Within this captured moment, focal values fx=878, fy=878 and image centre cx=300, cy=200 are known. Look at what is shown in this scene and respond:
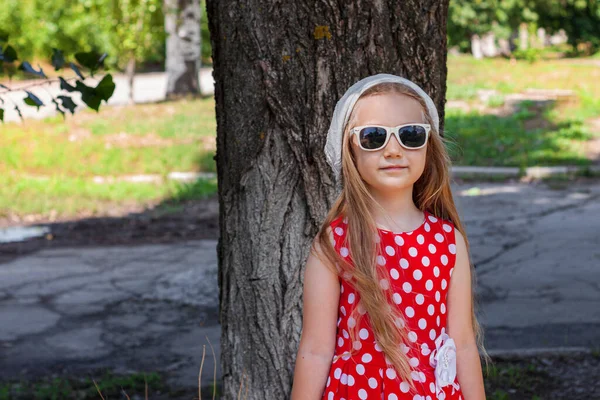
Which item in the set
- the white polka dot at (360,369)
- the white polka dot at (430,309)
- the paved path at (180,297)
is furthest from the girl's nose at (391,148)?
the paved path at (180,297)

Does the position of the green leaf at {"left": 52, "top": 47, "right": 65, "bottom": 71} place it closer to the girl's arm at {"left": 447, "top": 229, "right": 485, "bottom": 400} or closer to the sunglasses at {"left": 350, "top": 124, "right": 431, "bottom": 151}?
the sunglasses at {"left": 350, "top": 124, "right": 431, "bottom": 151}

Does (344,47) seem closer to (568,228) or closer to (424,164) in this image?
(424,164)

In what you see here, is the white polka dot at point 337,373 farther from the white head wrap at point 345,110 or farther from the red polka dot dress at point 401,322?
the white head wrap at point 345,110

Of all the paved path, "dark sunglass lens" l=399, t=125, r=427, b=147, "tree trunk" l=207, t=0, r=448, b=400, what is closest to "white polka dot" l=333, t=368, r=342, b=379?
"dark sunglass lens" l=399, t=125, r=427, b=147

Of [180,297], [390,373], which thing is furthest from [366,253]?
[180,297]

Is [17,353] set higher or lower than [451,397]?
lower

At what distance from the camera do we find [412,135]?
1.99m

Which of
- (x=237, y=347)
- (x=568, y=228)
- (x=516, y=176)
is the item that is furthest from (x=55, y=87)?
(x=237, y=347)

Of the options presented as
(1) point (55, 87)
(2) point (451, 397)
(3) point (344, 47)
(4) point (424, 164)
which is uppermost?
(3) point (344, 47)

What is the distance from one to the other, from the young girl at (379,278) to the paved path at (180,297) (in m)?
2.68

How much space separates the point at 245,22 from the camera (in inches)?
109

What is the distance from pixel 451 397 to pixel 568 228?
6.11 metres

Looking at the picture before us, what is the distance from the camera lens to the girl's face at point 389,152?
1989mm

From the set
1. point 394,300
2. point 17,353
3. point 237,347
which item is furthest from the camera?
point 17,353
